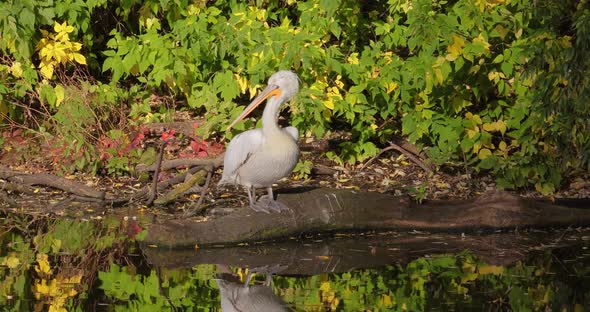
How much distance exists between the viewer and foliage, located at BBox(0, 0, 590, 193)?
9.26 m

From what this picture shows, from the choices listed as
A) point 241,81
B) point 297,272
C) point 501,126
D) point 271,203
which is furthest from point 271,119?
point 501,126

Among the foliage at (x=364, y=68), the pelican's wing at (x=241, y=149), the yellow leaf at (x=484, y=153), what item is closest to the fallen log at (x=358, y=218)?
the pelican's wing at (x=241, y=149)

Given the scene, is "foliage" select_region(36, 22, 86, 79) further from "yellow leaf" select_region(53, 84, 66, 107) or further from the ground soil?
the ground soil

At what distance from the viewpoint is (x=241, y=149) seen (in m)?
8.32

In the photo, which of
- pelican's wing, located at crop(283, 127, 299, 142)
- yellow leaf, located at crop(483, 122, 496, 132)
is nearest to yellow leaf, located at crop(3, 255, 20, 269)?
pelican's wing, located at crop(283, 127, 299, 142)

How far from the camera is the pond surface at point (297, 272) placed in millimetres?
A: 6555

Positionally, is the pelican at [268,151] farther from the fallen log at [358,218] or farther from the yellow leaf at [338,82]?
the yellow leaf at [338,82]

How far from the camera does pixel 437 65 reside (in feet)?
30.6

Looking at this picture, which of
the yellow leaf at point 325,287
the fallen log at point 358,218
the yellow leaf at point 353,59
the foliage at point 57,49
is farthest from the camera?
the foliage at point 57,49

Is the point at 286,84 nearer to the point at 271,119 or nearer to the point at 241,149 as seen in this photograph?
the point at 271,119

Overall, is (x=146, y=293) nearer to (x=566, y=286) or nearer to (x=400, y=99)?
(x=566, y=286)

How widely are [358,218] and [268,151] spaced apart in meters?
0.83

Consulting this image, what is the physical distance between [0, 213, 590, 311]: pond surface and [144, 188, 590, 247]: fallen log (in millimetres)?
81

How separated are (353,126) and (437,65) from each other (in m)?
1.49
